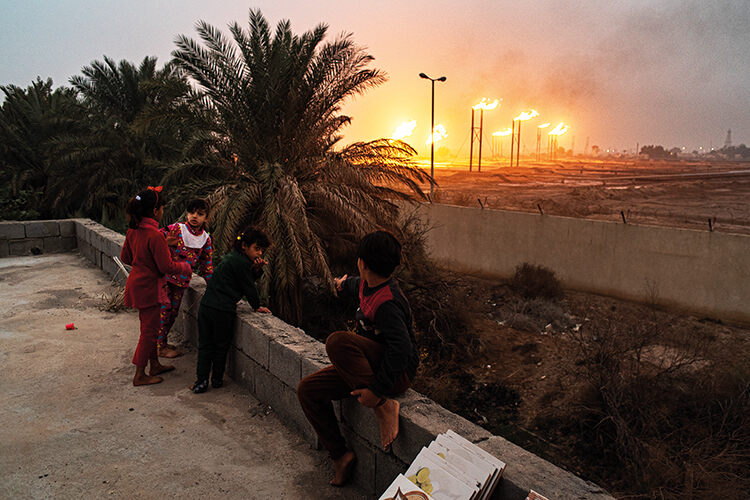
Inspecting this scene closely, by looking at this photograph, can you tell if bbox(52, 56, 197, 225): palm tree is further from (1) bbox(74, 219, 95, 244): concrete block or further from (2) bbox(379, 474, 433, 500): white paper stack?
(2) bbox(379, 474, 433, 500): white paper stack

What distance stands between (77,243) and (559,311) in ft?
39.8

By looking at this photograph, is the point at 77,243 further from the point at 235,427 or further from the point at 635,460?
the point at 635,460

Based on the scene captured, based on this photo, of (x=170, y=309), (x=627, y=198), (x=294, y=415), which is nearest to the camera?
(x=294, y=415)

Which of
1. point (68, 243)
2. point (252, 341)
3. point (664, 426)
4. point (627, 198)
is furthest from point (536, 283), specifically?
point (627, 198)

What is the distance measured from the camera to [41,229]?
1035 cm

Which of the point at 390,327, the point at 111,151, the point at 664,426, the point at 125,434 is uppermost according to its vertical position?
the point at 111,151

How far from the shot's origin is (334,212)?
8.47 metres

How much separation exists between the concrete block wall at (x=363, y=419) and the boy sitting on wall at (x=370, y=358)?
4.5 inches

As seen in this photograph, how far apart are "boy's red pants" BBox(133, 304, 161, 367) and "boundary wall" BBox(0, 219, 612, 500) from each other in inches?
26.2

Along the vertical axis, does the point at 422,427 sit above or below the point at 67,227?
below

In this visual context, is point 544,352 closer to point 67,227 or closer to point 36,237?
point 67,227

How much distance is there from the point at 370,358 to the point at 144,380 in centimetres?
252

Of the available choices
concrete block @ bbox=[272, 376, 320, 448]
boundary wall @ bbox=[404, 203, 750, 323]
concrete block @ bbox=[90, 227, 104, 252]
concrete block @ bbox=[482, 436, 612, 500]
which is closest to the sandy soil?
boundary wall @ bbox=[404, 203, 750, 323]

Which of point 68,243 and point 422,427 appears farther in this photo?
point 68,243
